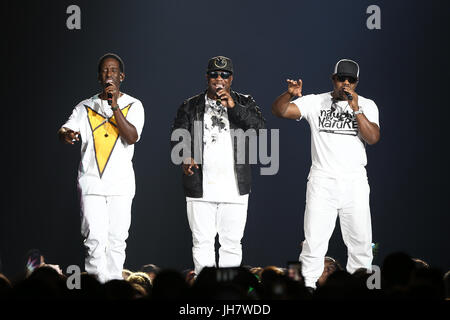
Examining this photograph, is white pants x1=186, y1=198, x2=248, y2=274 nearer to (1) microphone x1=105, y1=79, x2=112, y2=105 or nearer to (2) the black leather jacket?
(2) the black leather jacket

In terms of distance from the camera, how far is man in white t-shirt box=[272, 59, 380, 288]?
4789 millimetres

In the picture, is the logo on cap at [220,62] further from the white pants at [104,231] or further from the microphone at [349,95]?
the white pants at [104,231]

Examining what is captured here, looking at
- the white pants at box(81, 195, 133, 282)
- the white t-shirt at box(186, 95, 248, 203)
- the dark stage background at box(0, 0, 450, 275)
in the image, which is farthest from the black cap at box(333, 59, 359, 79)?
the white pants at box(81, 195, 133, 282)

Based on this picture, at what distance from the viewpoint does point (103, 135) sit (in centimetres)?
492

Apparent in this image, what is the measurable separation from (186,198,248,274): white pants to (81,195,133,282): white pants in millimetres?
510

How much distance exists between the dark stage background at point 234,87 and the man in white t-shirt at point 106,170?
123 cm

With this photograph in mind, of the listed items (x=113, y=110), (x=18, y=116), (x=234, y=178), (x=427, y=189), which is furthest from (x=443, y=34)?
(x=18, y=116)

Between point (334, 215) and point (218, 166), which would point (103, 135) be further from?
point (334, 215)

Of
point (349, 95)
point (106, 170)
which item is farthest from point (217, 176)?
point (349, 95)

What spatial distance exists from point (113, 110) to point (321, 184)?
1580 millimetres

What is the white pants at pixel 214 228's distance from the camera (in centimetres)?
485

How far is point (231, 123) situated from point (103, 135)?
94 centimetres

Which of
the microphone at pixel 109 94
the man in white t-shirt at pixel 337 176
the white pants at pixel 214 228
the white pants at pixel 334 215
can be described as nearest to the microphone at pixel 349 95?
the man in white t-shirt at pixel 337 176

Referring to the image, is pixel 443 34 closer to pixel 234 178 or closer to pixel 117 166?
pixel 234 178
